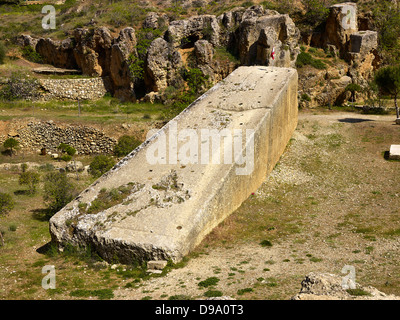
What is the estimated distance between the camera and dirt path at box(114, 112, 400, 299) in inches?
493

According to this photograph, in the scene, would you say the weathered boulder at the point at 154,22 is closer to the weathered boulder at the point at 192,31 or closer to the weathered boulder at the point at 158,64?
the weathered boulder at the point at 192,31

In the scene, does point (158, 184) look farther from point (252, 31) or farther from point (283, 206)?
point (252, 31)

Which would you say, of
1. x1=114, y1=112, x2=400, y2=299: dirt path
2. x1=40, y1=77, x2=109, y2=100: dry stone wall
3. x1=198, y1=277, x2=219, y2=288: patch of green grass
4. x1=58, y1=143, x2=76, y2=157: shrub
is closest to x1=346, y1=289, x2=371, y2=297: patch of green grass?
x1=114, y1=112, x2=400, y2=299: dirt path

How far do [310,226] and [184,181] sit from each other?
4737 mm

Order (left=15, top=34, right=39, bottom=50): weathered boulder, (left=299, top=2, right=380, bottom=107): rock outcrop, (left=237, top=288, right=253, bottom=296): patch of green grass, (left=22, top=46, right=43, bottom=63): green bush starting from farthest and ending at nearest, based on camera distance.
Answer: (left=15, top=34, right=39, bottom=50): weathered boulder
(left=22, top=46, right=43, bottom=63): green bush
(left=299, top=2, right=380, bottom=107): rock outcrop
(left=237, top=288, right=253, bottom=296): patch of green grass

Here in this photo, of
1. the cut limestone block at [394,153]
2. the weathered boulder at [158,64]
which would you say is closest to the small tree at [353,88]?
the cut limestone block at [394,153]

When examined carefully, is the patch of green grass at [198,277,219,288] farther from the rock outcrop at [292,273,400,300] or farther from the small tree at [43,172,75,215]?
the small tree at [43,172,75,215]

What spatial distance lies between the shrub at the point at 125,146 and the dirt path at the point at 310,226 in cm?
869

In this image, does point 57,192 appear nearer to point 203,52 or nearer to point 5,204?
point 5,204

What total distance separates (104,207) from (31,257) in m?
2.84

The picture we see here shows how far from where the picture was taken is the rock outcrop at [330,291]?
9.11 metres

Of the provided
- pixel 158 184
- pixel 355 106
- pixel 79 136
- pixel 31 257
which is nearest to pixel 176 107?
pixel 79 136

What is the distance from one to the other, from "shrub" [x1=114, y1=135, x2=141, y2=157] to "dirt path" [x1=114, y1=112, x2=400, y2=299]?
28.5 feet

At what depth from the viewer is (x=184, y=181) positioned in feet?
55.5
